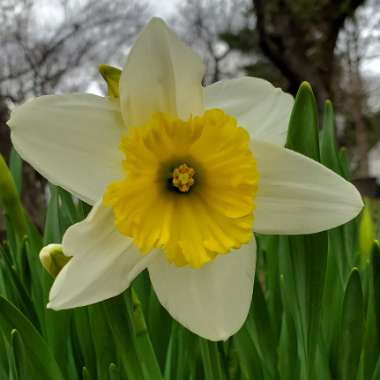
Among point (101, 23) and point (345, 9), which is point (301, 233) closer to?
point (345, 9)

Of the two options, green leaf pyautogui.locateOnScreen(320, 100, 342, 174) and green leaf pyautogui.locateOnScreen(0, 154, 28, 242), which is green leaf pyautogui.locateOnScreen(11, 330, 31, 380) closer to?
green leaf pyautogui.locateOnScreen(0, 154, 28, 242)

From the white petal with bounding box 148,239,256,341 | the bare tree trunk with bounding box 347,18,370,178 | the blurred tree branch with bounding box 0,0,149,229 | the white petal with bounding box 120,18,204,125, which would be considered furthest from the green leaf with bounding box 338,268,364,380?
the bare tree trunk with bounding box 347,18,370,178

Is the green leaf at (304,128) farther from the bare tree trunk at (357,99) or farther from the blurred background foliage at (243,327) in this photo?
the bare tree trunk at (357,99)

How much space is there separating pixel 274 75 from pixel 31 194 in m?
7.34

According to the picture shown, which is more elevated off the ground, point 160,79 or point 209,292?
point 160,79

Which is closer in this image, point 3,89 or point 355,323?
point 355,323

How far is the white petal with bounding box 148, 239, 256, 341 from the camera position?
426 millimetres

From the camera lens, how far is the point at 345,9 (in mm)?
4410

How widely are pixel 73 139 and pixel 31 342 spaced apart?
212 millimetres

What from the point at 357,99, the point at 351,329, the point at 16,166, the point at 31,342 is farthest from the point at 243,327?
the point at 357,99

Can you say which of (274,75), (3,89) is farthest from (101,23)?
(274,75)

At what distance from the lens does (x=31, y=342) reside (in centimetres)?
50

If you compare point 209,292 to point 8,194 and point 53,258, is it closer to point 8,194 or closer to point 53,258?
point 53,258

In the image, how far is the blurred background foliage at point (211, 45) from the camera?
423 centimetres
